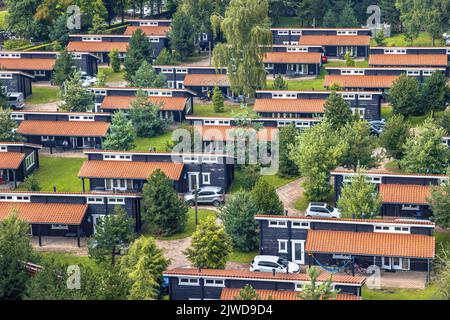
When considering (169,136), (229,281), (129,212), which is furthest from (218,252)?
(169,136)

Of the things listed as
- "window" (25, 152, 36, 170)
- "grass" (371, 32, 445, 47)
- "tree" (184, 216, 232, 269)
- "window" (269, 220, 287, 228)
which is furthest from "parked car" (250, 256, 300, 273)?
"grass" (371, 32, 445, 47)

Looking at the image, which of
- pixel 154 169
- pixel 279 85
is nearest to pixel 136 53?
pixel 279 85

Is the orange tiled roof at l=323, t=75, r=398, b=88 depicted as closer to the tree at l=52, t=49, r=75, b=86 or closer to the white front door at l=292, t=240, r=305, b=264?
the tree at l=52, t=49, r=75, b=86

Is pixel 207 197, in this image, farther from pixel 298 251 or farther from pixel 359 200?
pixel 359 200

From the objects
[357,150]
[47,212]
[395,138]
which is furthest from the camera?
[395,138]

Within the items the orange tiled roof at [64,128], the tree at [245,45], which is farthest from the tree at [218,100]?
the orange tiled roof at [64,128]

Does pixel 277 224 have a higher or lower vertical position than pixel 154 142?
lower
